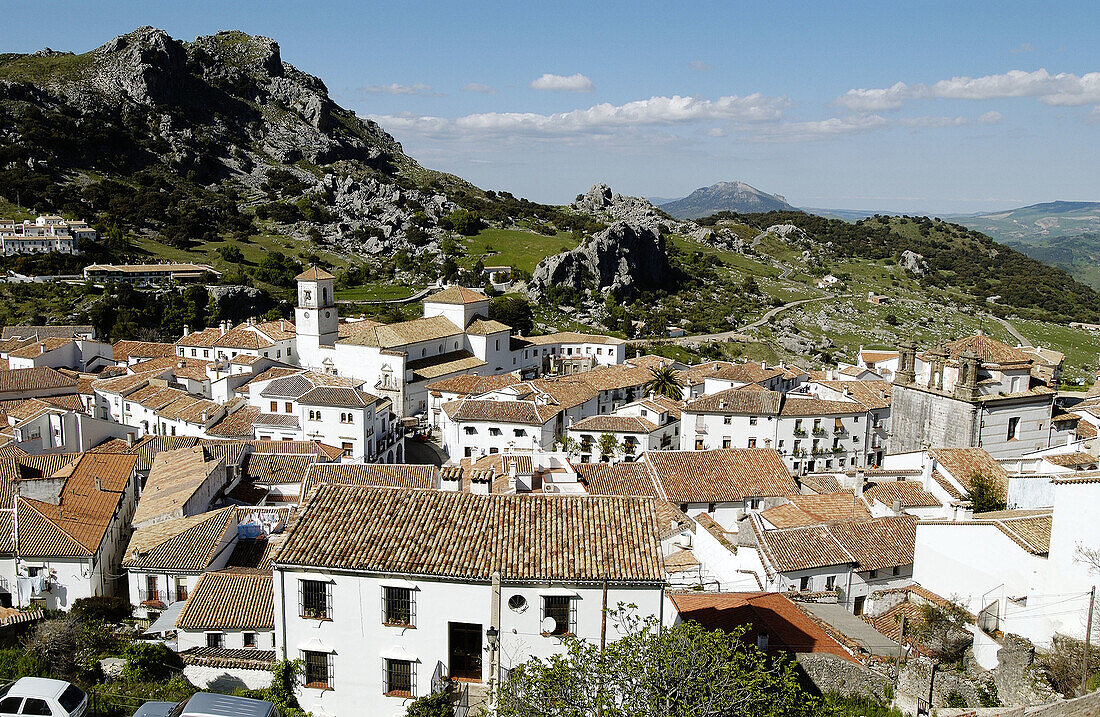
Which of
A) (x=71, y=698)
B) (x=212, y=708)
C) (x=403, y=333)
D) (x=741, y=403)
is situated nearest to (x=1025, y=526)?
(x=212, y=708)

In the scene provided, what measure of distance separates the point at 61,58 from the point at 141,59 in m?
19.2

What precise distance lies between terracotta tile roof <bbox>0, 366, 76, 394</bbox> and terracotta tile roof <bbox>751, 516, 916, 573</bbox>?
47.4 metres

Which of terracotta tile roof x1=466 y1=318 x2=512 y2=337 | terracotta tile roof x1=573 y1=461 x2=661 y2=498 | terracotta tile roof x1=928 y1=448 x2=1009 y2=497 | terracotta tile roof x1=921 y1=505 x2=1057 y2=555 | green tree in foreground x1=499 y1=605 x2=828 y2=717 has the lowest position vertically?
terracotta tile roof x1=573 y1=461 x2=661 y2=498

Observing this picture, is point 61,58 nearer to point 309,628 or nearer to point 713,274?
point 713,274

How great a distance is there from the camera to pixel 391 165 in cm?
17775

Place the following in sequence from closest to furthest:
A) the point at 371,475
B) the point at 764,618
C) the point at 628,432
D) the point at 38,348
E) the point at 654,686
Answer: the point at 654,686, the point at 764,618, the point at 371,475, the point at 628,432, the point at 38,348

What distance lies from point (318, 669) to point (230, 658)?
3687 millimetres

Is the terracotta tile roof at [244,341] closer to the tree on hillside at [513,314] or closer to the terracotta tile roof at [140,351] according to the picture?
the terracotta tile roof at [140,351]

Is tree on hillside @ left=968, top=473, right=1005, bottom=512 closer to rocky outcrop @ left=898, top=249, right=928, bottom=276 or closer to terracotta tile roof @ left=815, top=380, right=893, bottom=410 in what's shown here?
terracotta tile roof @ left=815, top=380, right=893, bottom=410

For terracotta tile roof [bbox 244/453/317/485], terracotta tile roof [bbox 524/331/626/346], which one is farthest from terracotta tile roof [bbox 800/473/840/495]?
terracotta tile roof [bbox 524/331/626/346]

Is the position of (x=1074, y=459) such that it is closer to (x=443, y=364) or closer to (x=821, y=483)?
(x=821, y=483)

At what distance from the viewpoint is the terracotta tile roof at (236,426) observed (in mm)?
44969

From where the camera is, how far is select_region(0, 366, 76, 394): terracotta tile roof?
165 ft

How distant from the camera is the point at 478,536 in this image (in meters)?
15.5
